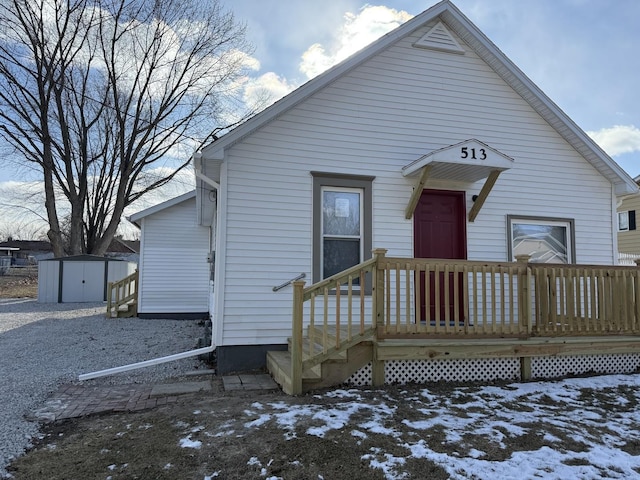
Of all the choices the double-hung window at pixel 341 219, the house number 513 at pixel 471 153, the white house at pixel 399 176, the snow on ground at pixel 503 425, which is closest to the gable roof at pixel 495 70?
the white house at pixel 399 176

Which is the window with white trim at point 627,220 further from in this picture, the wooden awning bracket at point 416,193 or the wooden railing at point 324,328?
the wooden railing at point 324,328

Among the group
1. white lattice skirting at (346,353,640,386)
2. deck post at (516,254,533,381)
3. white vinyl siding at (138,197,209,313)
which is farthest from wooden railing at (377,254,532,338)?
white vinyl siding at (138,197,209,313)

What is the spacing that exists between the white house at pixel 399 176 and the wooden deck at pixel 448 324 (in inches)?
31.2

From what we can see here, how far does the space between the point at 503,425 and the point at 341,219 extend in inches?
138

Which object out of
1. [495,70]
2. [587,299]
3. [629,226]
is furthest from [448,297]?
[629,226]

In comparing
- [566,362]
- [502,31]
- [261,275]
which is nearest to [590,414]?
[566,362]

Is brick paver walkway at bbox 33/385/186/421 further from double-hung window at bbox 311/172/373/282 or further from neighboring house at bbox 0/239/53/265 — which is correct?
neighboring house at bbox 0/239/53/265

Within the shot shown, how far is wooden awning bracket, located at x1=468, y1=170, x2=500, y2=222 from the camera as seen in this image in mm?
6352

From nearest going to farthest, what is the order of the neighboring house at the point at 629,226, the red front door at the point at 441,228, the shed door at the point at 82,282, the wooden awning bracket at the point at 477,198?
1. the wooden awning bracket at the point at 477,198
2. the red front door at the point at 441,228
3. the shed door at the point at 82,282
4. the neighboring house at the point at 629,226

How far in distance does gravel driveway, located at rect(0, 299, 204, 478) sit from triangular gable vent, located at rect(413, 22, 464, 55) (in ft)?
20.0

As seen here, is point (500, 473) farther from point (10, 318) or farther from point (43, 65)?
point (43, 65)

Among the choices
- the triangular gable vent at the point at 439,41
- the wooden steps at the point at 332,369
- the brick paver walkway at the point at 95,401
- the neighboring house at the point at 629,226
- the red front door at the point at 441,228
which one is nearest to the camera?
the brick paver walkway at the point at 95,401

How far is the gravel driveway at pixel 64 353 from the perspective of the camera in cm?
439

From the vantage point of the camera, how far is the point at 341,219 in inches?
254
